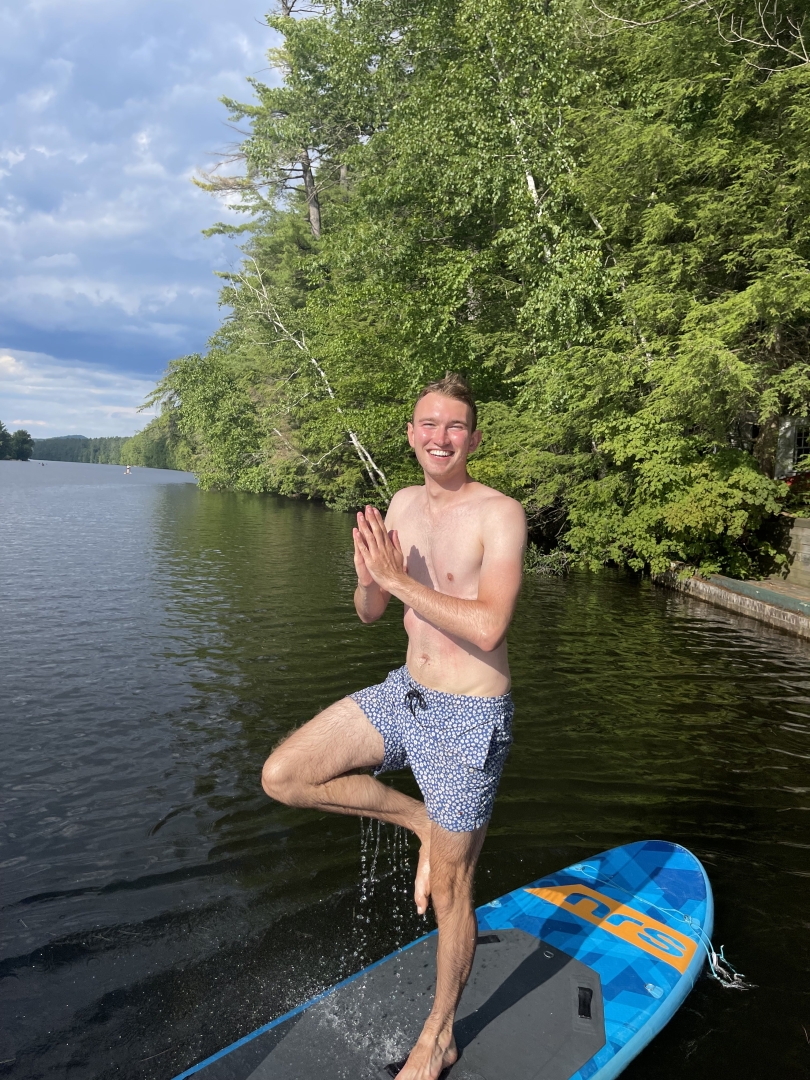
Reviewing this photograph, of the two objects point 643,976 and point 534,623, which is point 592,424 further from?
point 643,976

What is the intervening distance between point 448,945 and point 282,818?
3079 millimetres

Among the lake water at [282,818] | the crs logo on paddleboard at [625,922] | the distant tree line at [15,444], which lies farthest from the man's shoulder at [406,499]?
the distant tree line at [15,444]

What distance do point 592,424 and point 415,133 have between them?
8.73m

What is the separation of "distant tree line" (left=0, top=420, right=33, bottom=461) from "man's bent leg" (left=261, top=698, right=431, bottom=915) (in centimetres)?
18506

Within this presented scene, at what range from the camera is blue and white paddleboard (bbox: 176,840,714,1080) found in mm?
2826

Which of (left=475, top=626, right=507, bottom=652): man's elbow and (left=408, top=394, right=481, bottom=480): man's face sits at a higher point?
(left=408, top=394, right=481, bottom=480): man's face

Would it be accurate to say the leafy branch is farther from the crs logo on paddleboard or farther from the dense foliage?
the crs logo on paddleboard

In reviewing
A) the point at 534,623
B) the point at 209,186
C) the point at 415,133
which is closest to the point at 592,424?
the point at 534,623

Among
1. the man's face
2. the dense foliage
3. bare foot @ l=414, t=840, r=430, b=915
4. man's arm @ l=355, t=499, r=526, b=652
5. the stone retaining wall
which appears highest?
the dense foliage

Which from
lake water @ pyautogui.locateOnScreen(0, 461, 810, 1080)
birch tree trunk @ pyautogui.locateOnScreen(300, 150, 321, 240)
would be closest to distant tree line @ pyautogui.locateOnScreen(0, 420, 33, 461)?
birch tree trunk @ pyautogui.locateOnScreen(300, 150, 321, 240)

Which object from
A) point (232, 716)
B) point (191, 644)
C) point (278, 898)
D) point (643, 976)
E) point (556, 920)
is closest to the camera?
point (643, 976)

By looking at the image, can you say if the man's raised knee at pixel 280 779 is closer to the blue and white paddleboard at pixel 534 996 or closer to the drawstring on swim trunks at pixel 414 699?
the drawstring on swim trunks at pixel 414 699

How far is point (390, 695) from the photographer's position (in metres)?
3.13

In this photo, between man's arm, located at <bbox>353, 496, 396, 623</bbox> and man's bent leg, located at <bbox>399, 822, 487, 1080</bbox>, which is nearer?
man's bent leg, located at <bbox>399, 822, 487, 1080</bbox>
